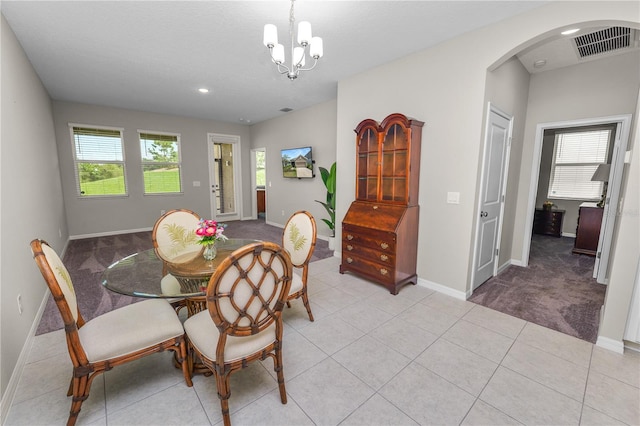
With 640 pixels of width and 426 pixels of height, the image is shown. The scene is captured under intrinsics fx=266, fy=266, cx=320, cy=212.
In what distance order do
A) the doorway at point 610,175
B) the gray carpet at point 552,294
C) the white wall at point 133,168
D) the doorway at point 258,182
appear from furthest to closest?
the doorway at point 258,182, the white wall at point 133,168, the doorway at point 610,175, the gray carpet at point 552,294

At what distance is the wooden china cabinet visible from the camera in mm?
2926

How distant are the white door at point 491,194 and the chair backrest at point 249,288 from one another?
8.00ft

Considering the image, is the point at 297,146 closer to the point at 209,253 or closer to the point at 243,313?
the point at 209,253

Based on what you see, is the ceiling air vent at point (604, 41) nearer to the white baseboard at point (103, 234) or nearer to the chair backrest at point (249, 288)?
the chair backrest at point (249, 288)

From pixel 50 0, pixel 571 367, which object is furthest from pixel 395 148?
pixel 50 0

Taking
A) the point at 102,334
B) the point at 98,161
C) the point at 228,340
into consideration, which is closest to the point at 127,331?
the point at 102,334

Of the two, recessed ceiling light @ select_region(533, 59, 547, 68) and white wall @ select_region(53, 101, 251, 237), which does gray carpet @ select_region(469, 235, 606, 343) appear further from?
white wall @ select_region(53, 101, 251, 237)

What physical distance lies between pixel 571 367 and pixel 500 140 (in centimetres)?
227

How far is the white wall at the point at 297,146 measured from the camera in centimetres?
510

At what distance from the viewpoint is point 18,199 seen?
2193mm

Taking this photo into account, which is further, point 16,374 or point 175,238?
point 175,238

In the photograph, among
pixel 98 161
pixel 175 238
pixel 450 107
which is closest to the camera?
pixel 175 238

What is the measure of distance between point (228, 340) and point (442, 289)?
248 centimetres

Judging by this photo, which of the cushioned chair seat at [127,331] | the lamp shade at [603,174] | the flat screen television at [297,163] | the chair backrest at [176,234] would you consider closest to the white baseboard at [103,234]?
the flat screen television at [297,163]
